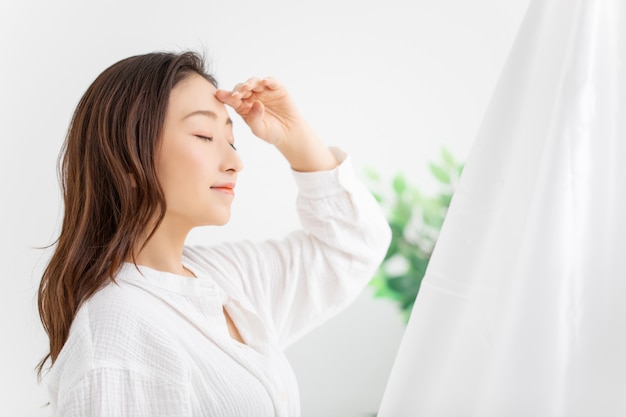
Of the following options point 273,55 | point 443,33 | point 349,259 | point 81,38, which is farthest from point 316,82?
point 349,259

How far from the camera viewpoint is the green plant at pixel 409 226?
208cm

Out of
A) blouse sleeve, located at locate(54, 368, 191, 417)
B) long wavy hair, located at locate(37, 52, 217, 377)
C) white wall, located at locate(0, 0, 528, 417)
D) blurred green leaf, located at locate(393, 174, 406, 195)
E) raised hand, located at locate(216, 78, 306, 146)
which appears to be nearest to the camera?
blouse sleeve, located at locate(54, 368, 191, 417)

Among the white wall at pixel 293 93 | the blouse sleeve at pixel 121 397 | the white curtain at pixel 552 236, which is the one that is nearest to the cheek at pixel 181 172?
the blouse sleeve at pixel 121 397

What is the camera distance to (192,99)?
1.04 meters

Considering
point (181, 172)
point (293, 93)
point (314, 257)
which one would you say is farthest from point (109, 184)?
point (293, 93)

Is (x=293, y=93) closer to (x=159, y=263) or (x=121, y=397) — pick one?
(x=159, y=263)

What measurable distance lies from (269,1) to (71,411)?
4.32 ft

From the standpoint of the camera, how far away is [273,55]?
1.89 metres

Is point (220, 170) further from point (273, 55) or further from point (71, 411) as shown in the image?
point (273, 55)

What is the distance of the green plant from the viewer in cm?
208

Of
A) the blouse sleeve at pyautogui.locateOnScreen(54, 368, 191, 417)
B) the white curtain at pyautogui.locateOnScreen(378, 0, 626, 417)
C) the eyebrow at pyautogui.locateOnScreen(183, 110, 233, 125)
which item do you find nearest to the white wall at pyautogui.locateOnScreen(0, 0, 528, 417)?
the eyebrow at pyautogui.locateOnScreen(183, 110, 233, 125)

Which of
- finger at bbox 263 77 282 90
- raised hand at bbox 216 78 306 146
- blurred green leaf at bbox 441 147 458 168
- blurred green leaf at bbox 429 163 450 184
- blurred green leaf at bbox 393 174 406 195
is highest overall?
finger at bbox 263 77 282 90

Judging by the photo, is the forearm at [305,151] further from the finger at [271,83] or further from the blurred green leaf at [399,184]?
the blurred green leaf at [399,184]

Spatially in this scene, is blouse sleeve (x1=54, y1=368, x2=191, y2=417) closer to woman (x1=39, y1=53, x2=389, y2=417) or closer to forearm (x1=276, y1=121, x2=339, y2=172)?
woman (x1=39, y1=53, x2=389, y2=417)
